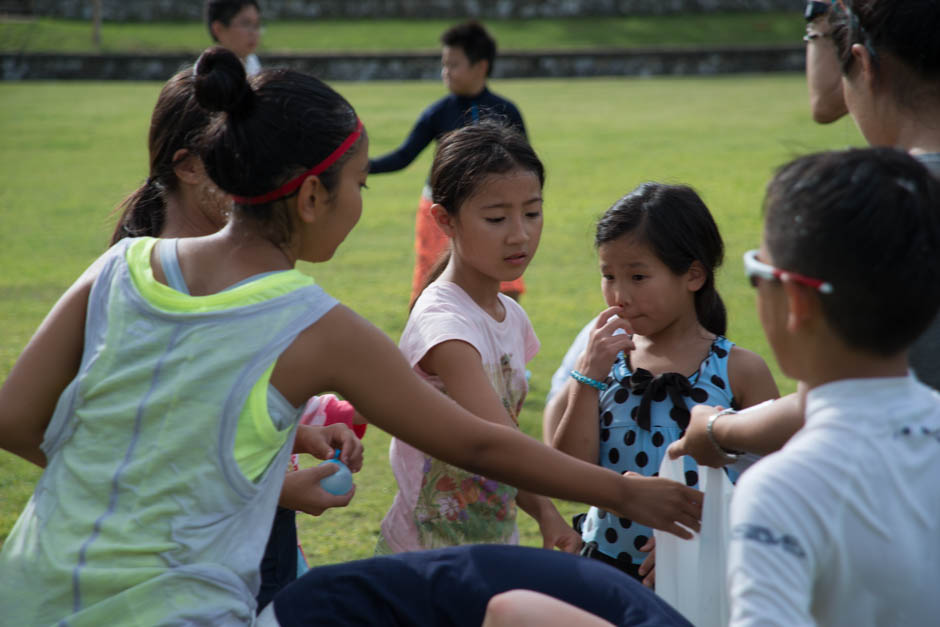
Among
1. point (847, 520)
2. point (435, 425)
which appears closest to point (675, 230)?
point (435, 425)

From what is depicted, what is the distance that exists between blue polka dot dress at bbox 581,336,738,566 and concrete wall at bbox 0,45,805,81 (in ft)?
72.5

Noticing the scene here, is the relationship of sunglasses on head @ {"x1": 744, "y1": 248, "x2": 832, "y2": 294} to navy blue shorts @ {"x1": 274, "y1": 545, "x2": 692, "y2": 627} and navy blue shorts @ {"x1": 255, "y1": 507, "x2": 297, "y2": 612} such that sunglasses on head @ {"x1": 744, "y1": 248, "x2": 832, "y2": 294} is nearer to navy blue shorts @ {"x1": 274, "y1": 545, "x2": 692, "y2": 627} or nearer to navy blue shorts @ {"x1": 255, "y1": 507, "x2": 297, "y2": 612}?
navy blue shorts @ {"x1": 274, "y1": 545, "x2": 692, "y2": 627}

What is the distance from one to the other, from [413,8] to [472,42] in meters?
28.4

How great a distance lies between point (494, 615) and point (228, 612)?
1.48ft

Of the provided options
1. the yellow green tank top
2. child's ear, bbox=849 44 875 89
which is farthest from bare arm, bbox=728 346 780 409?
the yellow green tank top

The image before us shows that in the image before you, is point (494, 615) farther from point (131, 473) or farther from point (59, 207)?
point (59, 207)

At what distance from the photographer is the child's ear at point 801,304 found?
145 cm

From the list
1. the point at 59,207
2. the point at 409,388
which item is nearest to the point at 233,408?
the point at 409,388

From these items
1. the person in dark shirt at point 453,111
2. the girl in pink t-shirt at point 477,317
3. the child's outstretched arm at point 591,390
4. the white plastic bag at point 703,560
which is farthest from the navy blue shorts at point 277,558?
the person in dark shirt at point 453,111

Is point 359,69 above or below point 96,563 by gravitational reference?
below

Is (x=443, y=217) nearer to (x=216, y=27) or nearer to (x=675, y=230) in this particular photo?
(x=675, y=230)

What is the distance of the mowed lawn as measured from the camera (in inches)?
221

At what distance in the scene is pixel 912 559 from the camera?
141 cm

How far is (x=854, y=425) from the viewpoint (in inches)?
56.2
